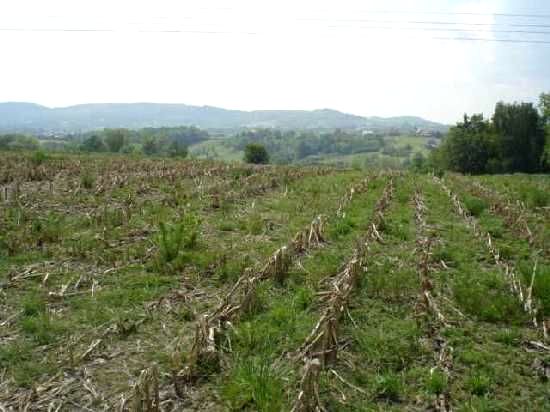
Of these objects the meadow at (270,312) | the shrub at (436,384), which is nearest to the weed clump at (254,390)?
the meadow at (270,312)

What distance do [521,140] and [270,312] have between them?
225ft

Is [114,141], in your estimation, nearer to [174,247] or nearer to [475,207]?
[475,207]

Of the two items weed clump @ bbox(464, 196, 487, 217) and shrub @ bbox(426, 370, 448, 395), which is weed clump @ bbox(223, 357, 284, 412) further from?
weed clump @ bbox(464, 196, 487, 217)

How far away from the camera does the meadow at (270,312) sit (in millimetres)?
4953

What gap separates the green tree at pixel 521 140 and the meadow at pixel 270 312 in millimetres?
57370

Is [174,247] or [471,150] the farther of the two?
[471,150]

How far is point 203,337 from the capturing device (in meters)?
5.57

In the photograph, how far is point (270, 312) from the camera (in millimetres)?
6793

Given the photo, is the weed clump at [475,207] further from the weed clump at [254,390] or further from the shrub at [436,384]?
the weed clump at [254,390]

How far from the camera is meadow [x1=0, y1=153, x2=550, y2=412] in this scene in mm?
4953

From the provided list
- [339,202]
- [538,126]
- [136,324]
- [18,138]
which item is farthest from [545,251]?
[18,138]

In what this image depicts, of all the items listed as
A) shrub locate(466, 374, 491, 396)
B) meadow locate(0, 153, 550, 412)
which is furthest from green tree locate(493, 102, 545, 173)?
shrub locate(466, 374, 491, 396)

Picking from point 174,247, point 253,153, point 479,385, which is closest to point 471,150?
point 253,153

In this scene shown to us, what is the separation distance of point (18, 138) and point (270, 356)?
372 ft
